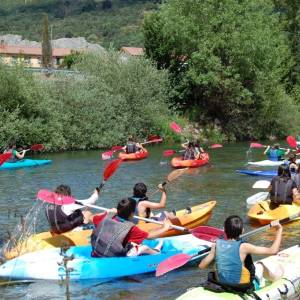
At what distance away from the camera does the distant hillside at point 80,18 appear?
489ft

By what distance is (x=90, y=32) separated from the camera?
154 metres

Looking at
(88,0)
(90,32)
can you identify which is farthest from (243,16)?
(88,0)

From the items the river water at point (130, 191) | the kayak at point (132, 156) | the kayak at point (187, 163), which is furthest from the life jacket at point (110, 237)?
the kayak at point (132, 156)

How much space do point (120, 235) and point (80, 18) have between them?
17093 centimetres

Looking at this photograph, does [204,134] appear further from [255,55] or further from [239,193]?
[239,193]

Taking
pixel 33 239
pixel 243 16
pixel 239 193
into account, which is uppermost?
pixel 243 16

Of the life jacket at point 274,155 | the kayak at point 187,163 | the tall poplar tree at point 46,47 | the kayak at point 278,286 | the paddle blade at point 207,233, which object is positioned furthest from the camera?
the tall poplar tree at point 46,47

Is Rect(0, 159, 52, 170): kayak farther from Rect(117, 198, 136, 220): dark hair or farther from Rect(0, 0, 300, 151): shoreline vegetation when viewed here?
Rect(117, 198, 136, 220): dark hair

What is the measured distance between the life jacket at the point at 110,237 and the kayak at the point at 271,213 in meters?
3.83

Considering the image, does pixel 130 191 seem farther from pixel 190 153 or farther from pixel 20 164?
pixel 20 164

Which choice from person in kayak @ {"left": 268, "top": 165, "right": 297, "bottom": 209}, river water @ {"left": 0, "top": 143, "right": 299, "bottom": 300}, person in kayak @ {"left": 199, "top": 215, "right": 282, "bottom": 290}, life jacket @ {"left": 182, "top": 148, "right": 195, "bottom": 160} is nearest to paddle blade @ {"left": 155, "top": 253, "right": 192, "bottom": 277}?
river water @ {"left": 0, "top": 143, "right": 299, "bottom": 300}

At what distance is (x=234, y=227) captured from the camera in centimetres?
580

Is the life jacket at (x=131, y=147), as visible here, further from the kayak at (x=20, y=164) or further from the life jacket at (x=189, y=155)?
the kayak at (x=20, y=164)

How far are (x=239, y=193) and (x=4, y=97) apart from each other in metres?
14.4
